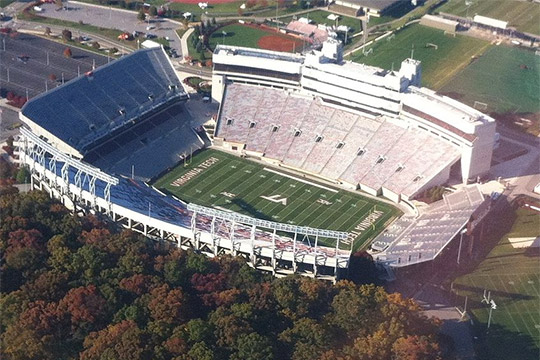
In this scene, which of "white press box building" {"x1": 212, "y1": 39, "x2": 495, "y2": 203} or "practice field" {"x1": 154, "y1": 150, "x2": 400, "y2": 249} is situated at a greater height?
"white press box building" {"x1": 212, "y1": 39, "x2": 495, "y2": 203}

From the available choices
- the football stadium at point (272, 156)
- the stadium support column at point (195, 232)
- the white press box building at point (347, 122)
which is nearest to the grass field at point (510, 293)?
the football stadium at point (272, 156)

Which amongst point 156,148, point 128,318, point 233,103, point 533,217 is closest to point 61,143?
point 156,148

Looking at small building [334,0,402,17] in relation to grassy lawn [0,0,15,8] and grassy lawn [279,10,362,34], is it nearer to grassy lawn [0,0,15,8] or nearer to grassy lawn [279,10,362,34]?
grassy lawn [279,10,362,34]

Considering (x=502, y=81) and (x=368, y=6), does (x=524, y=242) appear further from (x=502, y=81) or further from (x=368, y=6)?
(x=368, y=6)

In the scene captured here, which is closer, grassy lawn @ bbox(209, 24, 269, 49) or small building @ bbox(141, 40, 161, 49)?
small building @ bbox(141, 40, 161, 49)

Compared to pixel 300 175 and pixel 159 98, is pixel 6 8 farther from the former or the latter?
pixel 300 175

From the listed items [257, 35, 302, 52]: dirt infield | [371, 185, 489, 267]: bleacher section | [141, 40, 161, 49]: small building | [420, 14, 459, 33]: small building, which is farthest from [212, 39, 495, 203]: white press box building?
[420, 14, 459, 33]: small building
